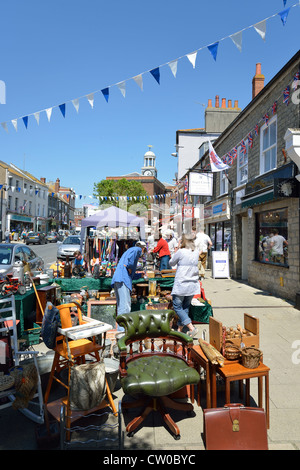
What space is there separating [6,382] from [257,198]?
339 inches

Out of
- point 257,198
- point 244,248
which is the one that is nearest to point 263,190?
point 257,198

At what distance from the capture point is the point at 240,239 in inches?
498

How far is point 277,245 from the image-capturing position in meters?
9.02

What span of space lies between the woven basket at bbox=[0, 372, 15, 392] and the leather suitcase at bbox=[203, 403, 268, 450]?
1.90 m

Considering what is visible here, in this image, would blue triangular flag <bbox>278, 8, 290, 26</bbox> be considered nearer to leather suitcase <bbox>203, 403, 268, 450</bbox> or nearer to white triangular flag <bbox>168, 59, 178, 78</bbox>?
white triangular flag <bbox>168, 59, 178, 78</bbox>

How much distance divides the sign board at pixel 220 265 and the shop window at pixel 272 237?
205 cm

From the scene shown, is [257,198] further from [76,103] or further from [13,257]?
[13,257]

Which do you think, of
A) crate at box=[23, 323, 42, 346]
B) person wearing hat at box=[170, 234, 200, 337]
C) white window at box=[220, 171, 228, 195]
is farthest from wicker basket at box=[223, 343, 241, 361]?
white window at box=[220, 171, 228, 195]

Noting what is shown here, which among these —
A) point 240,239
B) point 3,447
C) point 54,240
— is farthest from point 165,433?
point 54,240

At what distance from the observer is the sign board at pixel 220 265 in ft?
41.1

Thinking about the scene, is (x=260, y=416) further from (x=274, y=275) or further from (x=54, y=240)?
(x=54, y=240)

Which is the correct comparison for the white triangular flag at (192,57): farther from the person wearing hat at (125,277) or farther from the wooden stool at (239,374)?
the wooden stool at (239,374)

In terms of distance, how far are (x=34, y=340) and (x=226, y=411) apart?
3824 mm

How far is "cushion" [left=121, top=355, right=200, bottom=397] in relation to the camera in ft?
9.32
